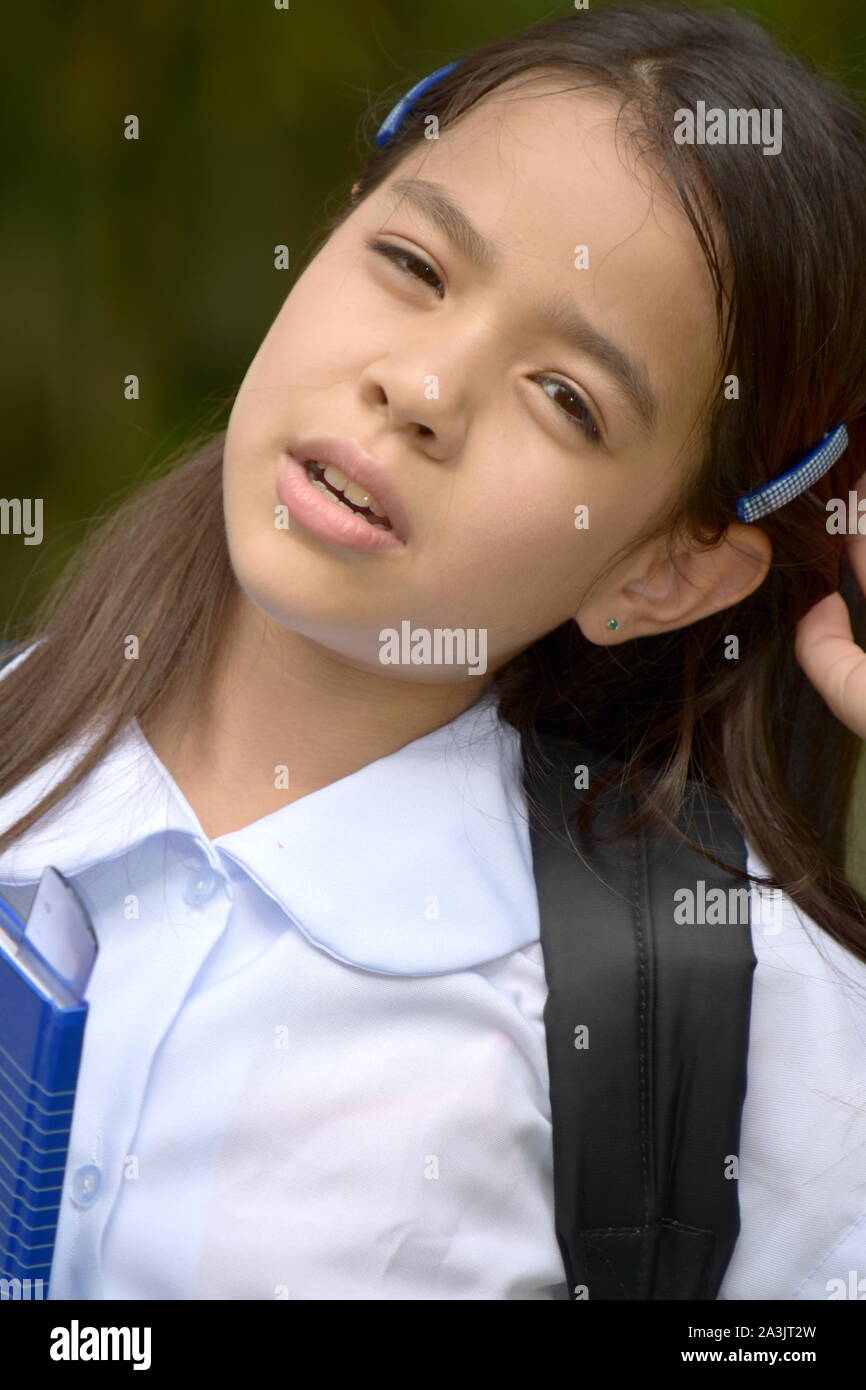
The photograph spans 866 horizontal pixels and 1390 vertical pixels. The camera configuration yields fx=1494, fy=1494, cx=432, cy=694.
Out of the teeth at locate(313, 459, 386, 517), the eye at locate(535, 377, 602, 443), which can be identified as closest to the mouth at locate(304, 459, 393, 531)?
the teeth at locate(313, 459, 386, 517)

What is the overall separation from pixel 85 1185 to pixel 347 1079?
0.61 ft

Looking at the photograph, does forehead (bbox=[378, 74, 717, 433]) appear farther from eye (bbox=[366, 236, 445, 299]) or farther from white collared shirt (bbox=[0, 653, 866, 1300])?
white collared shirt (bbox=[0, 653, 866, 1300])

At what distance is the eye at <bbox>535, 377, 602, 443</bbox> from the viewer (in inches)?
39.4

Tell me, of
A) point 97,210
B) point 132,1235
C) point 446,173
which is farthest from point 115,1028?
point 97,210

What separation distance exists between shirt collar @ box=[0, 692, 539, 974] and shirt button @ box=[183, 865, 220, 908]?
0.06 feet

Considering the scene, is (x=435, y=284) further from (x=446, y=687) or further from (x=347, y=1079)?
(x=347, y=1079)

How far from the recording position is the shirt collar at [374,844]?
104 cm

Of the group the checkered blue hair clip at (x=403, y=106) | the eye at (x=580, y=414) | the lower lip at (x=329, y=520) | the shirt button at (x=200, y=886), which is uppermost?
the checkered blue hair clip at (x=403, y=106)

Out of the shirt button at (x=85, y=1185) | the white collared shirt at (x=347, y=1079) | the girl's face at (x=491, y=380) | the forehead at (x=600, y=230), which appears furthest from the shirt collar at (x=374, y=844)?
the forehead at (x=600, y=230)

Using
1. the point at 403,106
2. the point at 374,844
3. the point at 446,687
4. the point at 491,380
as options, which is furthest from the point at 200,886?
the point at 403,106

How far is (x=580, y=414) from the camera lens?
102cm

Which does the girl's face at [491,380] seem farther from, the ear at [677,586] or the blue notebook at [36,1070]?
the blue notebook at [36,1070]

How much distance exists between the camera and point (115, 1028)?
103 cm
